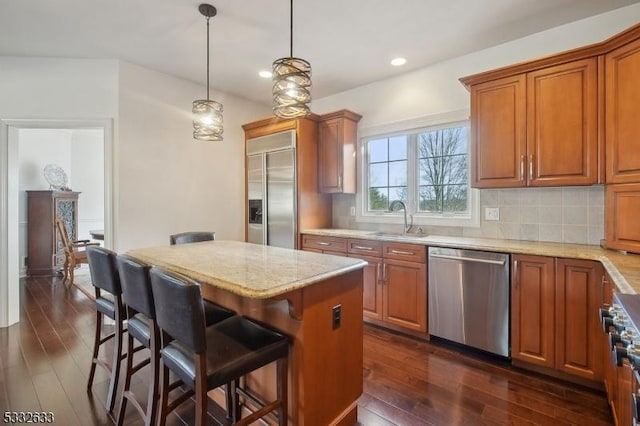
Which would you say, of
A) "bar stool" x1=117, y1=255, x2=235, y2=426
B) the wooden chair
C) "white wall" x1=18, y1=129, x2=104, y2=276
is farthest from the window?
"white wall" x1=18, y1=129, x2=104, y2=276

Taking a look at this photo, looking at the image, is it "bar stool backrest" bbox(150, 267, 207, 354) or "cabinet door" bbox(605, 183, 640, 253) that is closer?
"bar stool backrest" bbox(150, 267, 207, 354)

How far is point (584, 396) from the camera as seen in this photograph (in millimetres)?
2133

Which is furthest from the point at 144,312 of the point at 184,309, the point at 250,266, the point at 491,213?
the point at 491,213

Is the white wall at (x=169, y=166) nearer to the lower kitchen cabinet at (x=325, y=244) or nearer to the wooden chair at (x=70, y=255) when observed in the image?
the lower kitchen cabinet at (x=325, y=244)

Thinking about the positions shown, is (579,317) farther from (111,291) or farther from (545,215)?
(111,291)

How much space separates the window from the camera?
3.35 m

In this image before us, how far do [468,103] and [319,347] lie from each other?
9.41 feet

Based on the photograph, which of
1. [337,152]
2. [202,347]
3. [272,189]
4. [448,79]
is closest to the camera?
[202,347]

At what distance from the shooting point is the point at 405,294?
3.05 m

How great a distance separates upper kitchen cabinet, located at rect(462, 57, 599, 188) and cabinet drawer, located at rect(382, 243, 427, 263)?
0.79 metres

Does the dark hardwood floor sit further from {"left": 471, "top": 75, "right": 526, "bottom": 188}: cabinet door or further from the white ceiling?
the white ceiling

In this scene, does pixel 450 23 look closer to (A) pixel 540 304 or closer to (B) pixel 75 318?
(A) pixel 540 304

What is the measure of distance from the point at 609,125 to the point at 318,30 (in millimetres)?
2339

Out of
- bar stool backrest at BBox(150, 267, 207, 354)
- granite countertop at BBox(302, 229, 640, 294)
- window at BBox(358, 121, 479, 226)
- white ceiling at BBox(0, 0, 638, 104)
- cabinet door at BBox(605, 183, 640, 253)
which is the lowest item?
bar stool backrest at BBox(150, 267, 207, 354)
